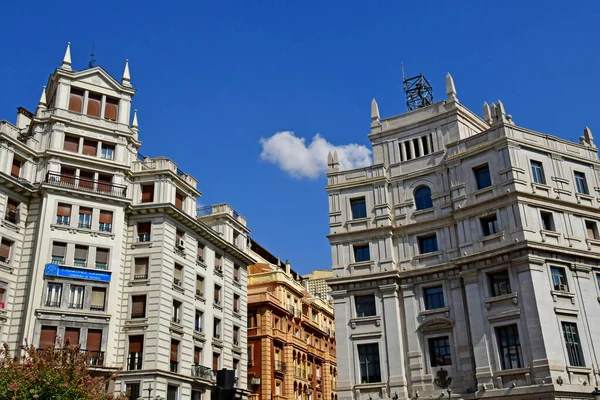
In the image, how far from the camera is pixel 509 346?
120ft

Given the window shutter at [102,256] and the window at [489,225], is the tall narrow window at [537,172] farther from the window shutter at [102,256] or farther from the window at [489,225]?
the window shutter at [102,256]

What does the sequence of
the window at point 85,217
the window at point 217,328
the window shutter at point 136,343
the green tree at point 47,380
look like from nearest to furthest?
the green tree at point 47,380
the window shutter at point 136,343
the window at point 85,217
the window at point 217,328

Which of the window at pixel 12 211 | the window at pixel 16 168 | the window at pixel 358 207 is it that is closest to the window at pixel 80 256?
the window at pixel 12 211

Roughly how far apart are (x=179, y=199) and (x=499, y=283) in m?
24.7

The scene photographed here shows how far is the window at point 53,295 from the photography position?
129ft

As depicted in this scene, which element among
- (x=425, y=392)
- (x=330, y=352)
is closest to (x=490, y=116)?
(x=425, y=392)

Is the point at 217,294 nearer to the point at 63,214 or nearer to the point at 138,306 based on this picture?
the point at 138,306

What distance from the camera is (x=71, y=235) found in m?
41.5

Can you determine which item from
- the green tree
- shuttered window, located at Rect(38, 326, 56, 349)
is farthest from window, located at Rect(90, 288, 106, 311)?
the green tree

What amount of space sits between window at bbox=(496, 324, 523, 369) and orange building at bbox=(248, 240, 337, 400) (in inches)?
1128

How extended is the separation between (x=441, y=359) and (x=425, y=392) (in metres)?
2.31

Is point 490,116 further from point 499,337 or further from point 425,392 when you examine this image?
point 425,392

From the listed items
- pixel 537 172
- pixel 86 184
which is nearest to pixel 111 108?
pixel 86 184

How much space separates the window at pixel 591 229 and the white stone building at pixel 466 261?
95mm
